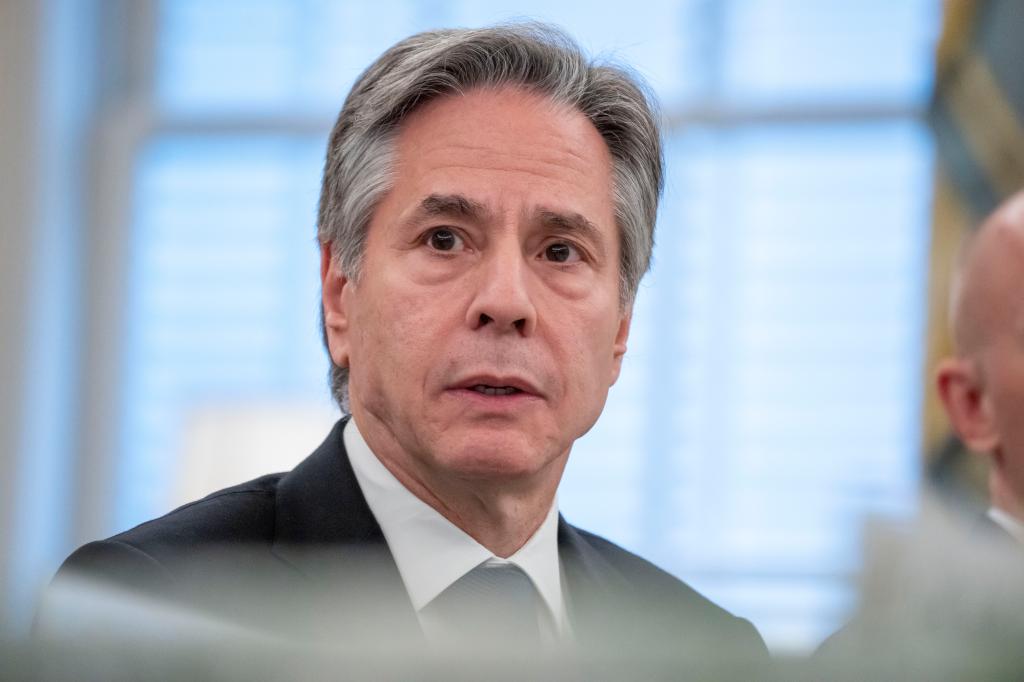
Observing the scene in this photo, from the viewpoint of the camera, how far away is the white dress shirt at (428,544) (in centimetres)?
155

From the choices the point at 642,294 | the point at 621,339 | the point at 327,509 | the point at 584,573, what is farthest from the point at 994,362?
the point at 642,294

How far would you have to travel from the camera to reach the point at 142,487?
6.42m

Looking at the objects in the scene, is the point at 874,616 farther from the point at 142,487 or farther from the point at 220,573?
the point at 142,487

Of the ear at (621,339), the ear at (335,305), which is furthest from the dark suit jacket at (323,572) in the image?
the ear at (621,339)

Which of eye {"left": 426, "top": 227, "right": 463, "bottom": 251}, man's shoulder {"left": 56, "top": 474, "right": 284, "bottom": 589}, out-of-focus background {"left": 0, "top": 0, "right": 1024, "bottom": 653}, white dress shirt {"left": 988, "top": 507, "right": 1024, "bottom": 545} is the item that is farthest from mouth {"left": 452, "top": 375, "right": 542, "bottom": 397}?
out-of-focus background {"left": 0, "top": 0, "right": 1024, "bottom": 653}

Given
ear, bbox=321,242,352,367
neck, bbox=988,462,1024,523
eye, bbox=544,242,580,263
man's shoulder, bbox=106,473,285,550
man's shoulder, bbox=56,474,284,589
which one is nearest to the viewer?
man's shoulder, bbox=56,474,284,589

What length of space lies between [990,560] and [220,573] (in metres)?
0.19

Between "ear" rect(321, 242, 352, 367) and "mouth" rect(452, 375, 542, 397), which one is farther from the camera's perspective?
"ear" rect(321, 242, 352, 367)

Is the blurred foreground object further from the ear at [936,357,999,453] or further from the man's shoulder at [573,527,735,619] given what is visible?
the ear at [936,357,999,453]

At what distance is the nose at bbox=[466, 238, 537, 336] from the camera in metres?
1.54

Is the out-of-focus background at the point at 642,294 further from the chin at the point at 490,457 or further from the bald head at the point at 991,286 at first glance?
the chin at the point at 490,457

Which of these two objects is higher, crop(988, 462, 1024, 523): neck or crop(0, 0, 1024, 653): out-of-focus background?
crop(0, 0, 1024, 653): out-of-focus background

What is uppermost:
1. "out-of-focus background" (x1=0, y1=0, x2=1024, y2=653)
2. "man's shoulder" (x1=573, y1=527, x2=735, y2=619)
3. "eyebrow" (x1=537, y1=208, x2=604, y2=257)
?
"out-of-focus background" (x1=0, y1=0, x2=1024, y2=653)

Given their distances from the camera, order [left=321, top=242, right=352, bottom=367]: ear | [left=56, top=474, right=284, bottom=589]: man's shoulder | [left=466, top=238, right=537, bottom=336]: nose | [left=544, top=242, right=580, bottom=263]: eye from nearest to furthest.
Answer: [left=56, top=474, right=284, bottom=589]: man's shoulder, [left=466, top=238, right=537, bottom=336]: nose, [left=544, top=242, right=580, bottom=263]: eye, [left=321, top=242, right=352, bottom=367]: ear
